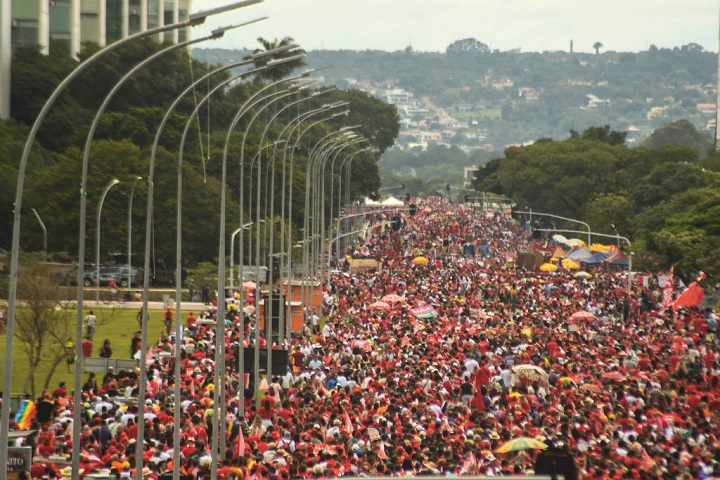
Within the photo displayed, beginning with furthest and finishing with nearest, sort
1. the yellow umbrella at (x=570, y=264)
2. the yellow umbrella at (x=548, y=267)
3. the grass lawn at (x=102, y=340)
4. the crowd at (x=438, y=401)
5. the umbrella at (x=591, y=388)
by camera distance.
A: the yellow umbrella at (x=570, y=264) → the yellow umbrella at (x=548, y=267) → the grass lawn at (x=102, y=340) → the umbrella at (x=591, y=388) → the crowd at (x=438, y=401)

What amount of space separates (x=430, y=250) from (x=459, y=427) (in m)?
75.2

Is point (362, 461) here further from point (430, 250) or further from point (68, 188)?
point (430, 250)

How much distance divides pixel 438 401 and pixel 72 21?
70642 millimetres

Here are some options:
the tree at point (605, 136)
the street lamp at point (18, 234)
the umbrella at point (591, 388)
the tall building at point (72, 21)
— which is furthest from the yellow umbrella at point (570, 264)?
the tree at point (605, 136)

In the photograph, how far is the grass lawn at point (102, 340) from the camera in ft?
131

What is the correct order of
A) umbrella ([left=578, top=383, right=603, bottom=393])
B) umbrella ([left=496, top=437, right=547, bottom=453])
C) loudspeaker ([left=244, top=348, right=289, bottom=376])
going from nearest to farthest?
umbrella ([left=496, top=437, right=547, bottom=453]) → umbrella ([left=578, top=383, right=603, bottom=393]) → loudspeaker ([left=244, top=348, right=289, bottom=376])

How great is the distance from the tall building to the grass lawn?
27786 millimetres

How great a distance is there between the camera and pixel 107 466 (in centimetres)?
2364

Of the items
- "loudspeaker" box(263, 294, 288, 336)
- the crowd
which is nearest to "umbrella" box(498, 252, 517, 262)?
the crowd

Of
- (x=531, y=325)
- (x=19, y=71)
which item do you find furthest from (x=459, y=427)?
(x=19, y=71)

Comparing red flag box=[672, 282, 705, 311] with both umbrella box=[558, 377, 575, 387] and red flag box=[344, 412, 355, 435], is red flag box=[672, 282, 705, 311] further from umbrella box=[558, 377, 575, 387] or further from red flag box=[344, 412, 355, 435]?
red flag box=[344, 412, 355, 435]

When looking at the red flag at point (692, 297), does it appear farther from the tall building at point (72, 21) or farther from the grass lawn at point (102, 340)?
the tall building at point (72, 21)

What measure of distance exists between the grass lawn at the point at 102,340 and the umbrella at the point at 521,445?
14584 mm

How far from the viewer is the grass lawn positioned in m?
39.9
